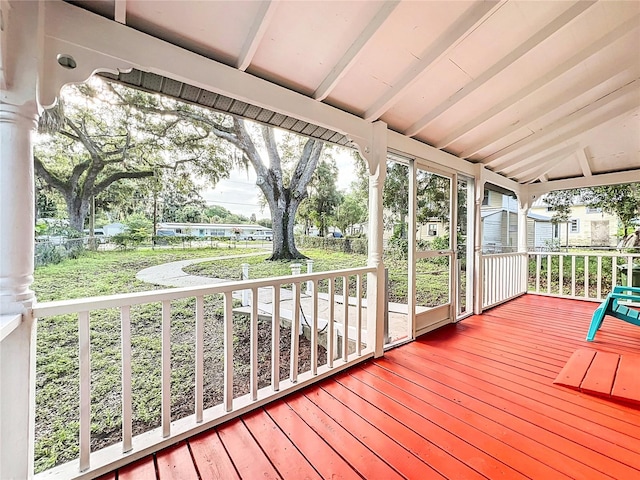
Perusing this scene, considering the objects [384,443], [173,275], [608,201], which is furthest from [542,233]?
[173,275]

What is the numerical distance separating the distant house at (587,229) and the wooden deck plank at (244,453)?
7158 millimetres

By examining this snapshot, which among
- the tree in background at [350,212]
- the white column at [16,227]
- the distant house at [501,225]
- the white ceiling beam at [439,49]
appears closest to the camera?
the white column at [16,227]

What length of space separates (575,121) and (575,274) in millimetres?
3349

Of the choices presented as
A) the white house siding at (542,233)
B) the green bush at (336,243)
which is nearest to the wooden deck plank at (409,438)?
the green bush at (336,243)

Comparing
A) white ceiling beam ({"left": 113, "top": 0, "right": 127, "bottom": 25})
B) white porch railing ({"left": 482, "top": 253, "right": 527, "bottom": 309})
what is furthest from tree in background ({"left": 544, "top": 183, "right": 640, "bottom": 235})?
white ceiling beam ({"left": 113, "top": 0, "right": 127, "bottom": 25})

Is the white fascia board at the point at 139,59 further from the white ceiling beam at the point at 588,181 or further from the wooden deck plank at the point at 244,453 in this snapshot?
the white ceiling beam at the point at 588,181

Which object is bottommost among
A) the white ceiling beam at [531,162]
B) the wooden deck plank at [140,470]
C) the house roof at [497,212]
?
the wooden deck plank at [140,470]

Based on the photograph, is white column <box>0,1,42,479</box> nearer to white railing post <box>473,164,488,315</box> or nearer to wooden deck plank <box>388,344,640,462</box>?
wooden deck plank <box>388,344,640,462</box>

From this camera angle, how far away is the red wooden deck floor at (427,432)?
144cm

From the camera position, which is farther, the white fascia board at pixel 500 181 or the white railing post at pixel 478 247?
the white fascia board at pixel 500 181

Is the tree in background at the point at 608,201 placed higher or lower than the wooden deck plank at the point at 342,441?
higher

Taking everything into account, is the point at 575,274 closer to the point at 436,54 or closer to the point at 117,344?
the point at 436,54

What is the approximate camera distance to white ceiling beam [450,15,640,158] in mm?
2121

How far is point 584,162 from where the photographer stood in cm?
459
